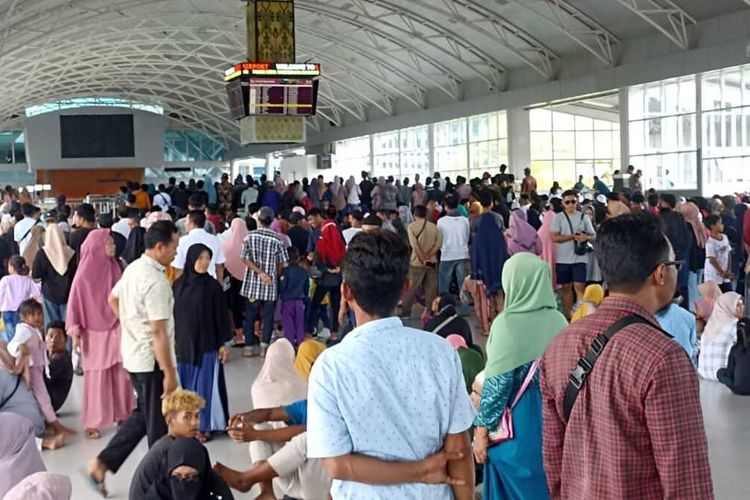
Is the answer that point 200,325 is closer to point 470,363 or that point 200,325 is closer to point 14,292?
point 470,363

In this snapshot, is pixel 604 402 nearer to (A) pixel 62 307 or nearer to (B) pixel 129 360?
(B) pixel 129 360

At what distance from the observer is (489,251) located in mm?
12156

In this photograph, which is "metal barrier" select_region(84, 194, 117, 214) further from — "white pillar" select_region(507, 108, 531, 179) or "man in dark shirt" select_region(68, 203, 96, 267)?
"white pillar" select_region(507, 108, 531, 179)

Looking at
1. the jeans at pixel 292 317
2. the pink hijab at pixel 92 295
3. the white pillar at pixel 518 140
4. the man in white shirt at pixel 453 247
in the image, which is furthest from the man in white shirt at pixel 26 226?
the white pillar at pixel 518 140

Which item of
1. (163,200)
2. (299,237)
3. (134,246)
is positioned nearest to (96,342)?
(134,246)

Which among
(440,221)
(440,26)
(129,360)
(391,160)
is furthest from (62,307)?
(391,160)

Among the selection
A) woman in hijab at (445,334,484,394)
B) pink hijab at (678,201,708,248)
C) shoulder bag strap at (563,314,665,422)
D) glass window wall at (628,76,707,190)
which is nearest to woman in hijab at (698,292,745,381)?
→ pink hijab at (678,201,708,248)

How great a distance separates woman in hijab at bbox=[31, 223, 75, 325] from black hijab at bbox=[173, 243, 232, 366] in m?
2.87

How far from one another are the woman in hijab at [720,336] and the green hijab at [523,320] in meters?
5.67

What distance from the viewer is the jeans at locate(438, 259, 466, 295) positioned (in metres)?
13.0

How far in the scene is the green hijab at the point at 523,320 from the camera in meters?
4.25

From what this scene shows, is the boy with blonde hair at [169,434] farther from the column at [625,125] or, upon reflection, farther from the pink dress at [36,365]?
the column at [625,125]

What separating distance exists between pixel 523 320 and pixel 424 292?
934 cm

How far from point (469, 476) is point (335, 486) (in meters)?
0.38
